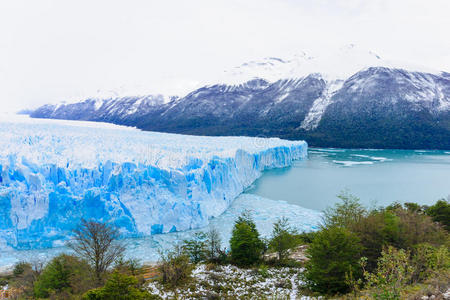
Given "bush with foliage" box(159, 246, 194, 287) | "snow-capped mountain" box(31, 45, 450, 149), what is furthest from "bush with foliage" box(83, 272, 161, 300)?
"snow-capped mountain" box(31, 45, 450, 149)

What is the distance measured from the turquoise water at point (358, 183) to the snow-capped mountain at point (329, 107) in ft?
61.5

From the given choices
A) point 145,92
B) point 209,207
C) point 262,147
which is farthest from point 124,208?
point 145,92

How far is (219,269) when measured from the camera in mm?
7441

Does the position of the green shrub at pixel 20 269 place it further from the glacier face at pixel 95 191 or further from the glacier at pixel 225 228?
the glacier face at pixel 95 191

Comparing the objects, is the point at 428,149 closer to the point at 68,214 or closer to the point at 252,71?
the point at 68,214

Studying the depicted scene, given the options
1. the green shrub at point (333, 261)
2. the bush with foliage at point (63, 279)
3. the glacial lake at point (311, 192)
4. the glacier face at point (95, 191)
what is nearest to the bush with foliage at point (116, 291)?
the bush with foliage at point (63, 279)

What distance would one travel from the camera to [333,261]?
5.80 m

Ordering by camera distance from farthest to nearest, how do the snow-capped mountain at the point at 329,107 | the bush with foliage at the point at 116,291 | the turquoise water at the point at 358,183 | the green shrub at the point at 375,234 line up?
the snow-capped mountain at the point at 329,107 → the turquoise water at the point at 358,183 → the green shrub at the point at 375,234 → the bush with foliage at the point at 116,291

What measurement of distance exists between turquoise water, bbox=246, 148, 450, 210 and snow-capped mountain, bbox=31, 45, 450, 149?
18.8m

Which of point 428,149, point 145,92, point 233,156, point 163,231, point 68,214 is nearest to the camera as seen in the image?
point 68,214

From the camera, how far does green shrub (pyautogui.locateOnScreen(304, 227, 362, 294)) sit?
5.75m

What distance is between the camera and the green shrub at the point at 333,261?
5750mm

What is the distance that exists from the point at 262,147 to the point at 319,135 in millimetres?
29053

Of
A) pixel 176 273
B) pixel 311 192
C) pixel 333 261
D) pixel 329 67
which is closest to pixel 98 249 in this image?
pixel 176 273
